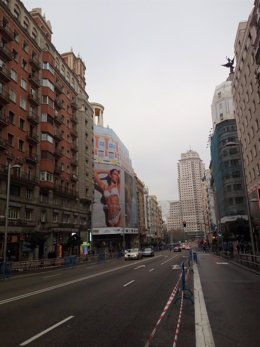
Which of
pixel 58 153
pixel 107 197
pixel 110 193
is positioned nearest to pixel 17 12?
pixel 58 153

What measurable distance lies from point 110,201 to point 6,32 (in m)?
59.7

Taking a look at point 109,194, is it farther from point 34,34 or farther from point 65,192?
point 34,34

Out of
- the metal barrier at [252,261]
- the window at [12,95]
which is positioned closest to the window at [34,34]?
the window at [12,95]

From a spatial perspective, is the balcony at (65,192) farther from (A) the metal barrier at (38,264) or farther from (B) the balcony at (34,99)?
(B) the balcony at (34,99)

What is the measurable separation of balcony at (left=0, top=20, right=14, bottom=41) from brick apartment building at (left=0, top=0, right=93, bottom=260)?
0.11m

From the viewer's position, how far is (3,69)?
38.4 metres

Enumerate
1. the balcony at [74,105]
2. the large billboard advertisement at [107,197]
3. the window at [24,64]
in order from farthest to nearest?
the large billboard advertisement at [107,197] → the balcony at [74,105] → the window at [24,64]

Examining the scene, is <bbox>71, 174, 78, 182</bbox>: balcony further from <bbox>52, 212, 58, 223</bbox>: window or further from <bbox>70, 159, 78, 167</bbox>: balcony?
<bbox>52, 212, 58, 223</bbox>: window

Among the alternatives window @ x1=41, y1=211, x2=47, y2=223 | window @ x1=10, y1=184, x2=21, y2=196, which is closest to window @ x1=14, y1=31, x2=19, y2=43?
window @ x1=10, y1=184, x2=21, y2=196

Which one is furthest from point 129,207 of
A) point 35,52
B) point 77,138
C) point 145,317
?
point 145,317

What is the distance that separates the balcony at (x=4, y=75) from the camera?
1478 inches

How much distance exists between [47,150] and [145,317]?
130 ft

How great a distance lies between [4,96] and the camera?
37500mm

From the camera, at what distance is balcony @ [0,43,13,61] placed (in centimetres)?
3806
